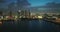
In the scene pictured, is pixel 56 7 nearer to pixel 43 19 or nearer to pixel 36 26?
pixel 43 19

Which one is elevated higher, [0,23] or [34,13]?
[34,13]

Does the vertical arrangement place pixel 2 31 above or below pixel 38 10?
below

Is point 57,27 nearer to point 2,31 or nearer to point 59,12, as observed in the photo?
point 59,12

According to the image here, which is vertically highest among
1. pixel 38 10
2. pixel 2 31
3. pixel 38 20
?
pixel 38 10

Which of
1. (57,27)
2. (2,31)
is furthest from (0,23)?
(57,27)

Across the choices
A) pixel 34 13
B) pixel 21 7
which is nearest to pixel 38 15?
pixel 34 13
